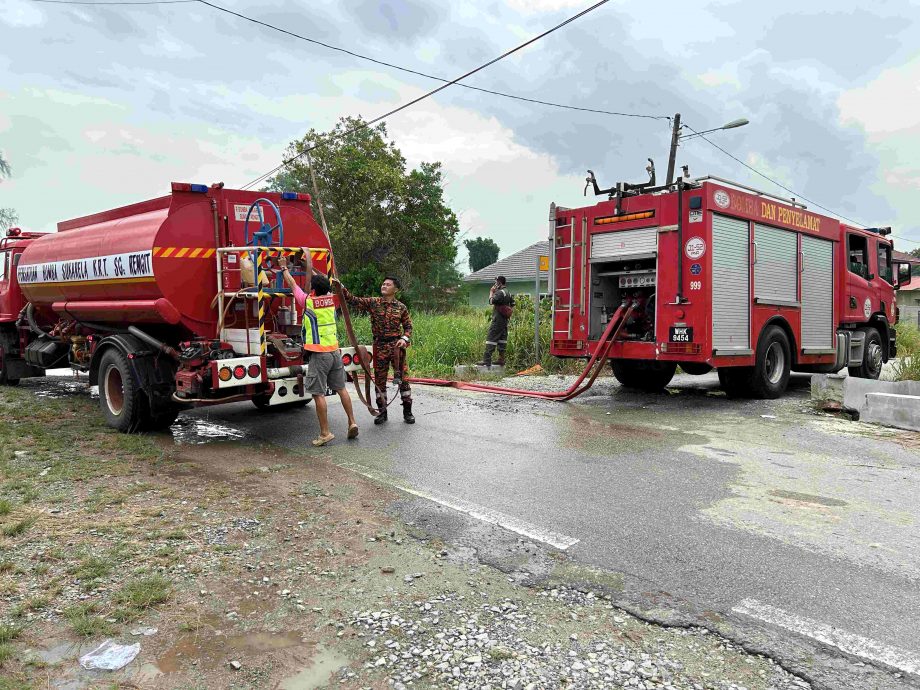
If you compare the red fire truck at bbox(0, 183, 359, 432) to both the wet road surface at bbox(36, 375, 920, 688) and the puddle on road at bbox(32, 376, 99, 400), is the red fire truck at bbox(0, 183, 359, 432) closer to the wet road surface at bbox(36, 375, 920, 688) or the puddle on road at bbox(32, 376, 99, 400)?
the wet road surface at bbox(36, 375, 920, 688)

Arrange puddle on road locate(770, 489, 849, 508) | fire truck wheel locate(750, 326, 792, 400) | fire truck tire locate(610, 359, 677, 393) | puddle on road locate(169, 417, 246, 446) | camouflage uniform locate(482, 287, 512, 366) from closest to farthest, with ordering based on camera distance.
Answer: puddle on road locate(770, 489, 849, 508) → puddle on road locate(169, 417, 246, 446) → fire truck wheel locate(750, 326, 792, 400) → fire truck tire locate(610, 359, 677, 393) → camouflage uniform locate(482, 287, 512, 366)

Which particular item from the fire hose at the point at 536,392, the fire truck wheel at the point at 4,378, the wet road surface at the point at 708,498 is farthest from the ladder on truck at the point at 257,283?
the fire truck wheel at the point at 4,378

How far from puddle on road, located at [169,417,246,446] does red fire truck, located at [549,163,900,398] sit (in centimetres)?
510

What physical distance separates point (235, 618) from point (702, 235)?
7.39 meters

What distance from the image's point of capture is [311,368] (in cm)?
687

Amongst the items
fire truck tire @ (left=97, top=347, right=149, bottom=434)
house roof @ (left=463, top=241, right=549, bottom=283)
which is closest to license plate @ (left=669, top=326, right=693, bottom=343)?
fire truck tire @ (left=97, top=347, right=149, bottom=434)

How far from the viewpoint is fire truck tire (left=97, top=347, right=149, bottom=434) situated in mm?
7238

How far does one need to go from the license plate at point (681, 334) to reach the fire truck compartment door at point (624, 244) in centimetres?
110

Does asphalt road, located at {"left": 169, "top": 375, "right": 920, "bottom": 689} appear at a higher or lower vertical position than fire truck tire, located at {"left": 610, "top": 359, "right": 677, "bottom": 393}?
lower

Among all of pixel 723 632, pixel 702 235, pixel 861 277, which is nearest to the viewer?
pixel 723 632

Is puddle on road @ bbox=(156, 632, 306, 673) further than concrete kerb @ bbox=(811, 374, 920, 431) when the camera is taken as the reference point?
No

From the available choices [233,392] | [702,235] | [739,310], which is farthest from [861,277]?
[233,392]

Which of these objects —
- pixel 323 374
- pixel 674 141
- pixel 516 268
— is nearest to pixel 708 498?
pixel 323 374

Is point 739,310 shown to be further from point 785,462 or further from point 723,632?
point 723,632
